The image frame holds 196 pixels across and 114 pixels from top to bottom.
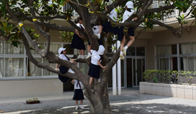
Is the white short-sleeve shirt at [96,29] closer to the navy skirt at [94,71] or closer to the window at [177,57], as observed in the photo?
the navy skirt at [94,71]

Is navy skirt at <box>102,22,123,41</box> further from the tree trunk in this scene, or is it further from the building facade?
the building facade

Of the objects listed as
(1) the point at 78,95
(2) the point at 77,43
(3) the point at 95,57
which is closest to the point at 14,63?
(1) the point at 78,95

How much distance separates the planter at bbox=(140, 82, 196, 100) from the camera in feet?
40.9

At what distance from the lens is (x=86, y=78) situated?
7.56m

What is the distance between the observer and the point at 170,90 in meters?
13.5

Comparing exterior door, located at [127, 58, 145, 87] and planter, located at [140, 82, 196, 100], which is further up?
exterior door, located at [127, 58, 145, 87]

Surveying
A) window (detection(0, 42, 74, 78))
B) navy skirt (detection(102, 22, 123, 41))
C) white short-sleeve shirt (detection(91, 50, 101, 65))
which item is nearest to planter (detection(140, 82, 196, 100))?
window (detection(0, 42, 74, 78))

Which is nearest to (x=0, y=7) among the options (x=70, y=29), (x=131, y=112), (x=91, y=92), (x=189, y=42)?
(x=70, y=29)

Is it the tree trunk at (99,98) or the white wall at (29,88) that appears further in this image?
the white wall at (29,88)

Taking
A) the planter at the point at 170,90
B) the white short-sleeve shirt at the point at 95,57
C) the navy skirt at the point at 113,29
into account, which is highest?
the navy skirt at the point at 113,29

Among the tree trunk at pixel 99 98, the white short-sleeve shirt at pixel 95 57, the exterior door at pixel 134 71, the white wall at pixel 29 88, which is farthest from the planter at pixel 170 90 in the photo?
the white short-sleeve shirt at pixel 95 57

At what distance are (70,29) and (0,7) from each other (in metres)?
2.42

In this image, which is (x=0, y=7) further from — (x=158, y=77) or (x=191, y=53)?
(x=191, y=53)

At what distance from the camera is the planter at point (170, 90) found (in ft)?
40.9
